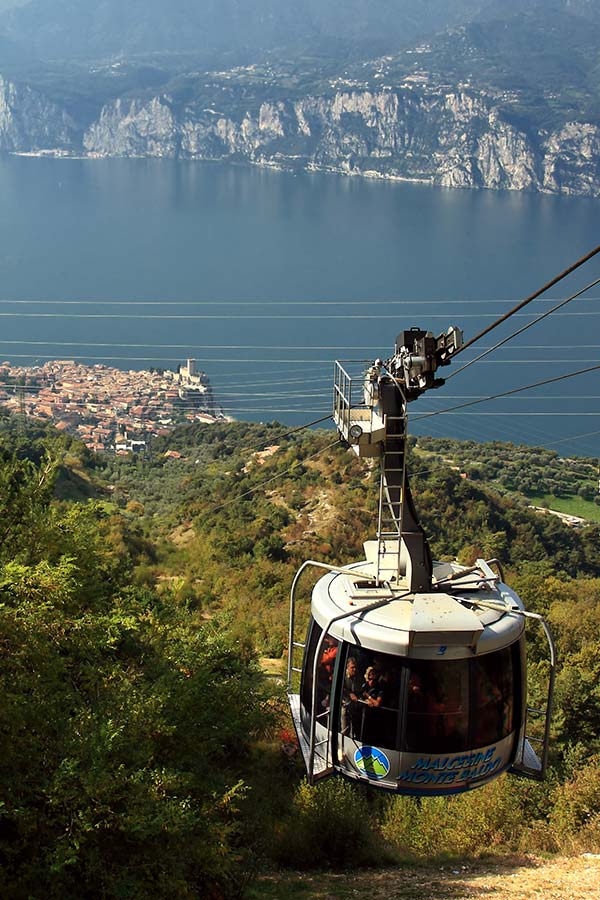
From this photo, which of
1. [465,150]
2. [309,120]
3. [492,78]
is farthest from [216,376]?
[492,78]

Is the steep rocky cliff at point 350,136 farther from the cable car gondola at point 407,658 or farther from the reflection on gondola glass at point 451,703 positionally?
the reflection on gondola glass at point 451,703

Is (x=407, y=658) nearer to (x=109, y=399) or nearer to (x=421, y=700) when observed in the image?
(x=421, y=700)

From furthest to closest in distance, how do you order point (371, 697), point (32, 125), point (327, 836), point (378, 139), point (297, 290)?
point (32, 125), point (378, 139), point (297, 290), point (327, 836), point (371, 697)

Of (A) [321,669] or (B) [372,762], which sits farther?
(A) [321,669]

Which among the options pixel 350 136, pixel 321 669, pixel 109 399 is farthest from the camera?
pixel 350 136

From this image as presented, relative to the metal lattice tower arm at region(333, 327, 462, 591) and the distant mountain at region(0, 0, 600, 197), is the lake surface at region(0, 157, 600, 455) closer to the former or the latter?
the distant mountain at region(0, 0, 600, 197)

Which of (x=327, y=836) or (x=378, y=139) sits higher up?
(x=378, y=139)

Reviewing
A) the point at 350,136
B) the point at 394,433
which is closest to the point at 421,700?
the point at 394,433

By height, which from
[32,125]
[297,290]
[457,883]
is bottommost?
[457,883]
